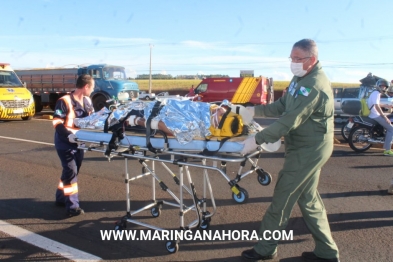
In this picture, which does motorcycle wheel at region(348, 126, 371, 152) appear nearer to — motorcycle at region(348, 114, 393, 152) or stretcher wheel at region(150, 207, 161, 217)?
motorcycle at region(348, 114, 393, 152)

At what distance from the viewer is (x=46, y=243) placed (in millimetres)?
4375

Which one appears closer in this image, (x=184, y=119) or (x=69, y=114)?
→ (x=184, y=119)

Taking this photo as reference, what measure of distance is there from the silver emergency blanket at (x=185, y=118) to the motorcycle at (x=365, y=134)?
268 inches

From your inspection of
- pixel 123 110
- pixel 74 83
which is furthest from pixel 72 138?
pixel 74 83

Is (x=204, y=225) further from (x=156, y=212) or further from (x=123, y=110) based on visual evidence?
(x=123, y=110)

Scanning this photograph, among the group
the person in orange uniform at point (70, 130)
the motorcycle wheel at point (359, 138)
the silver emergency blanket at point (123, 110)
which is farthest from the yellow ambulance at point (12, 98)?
the motorcycle wheel at point (359, 138)

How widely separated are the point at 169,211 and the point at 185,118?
70.1 inches

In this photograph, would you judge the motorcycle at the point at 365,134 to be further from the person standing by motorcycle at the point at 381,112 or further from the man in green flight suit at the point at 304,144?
the man in green flight suit at the point at 304,144

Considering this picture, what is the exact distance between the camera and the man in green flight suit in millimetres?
3486

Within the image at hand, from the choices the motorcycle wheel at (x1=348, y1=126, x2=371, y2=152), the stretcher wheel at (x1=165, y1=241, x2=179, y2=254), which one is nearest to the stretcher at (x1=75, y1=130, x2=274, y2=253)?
the stretcher wheel at (x1=165, y1=241, x2=179, y2=254)

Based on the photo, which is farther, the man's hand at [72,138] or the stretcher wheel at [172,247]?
the man's hand at [72,138]

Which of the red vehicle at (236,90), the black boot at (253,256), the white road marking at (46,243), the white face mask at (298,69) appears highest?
the white face mask at (298,69)

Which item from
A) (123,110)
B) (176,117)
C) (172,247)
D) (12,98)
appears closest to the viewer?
(172,247)

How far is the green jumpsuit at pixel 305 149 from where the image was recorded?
3477 mm
